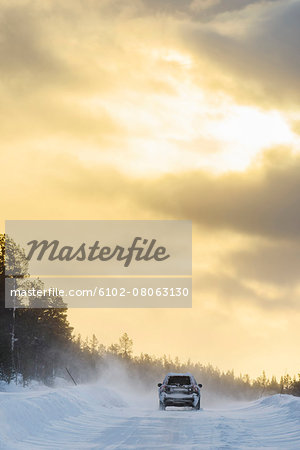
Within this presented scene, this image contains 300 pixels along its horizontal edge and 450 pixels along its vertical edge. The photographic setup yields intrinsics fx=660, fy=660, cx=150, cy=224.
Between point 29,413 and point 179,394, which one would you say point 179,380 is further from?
point 29,413

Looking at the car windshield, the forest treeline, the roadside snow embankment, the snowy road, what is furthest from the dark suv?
the forest treeline

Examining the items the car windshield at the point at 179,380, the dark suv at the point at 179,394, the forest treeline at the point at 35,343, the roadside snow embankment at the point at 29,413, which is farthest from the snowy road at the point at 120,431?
the forest treeline at the point at 35,343

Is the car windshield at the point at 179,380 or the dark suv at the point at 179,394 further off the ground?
the car windshield at the point at 179,380

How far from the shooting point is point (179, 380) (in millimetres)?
28609

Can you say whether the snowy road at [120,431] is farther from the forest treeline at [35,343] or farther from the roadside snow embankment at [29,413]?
the forest treeline at [35,343]

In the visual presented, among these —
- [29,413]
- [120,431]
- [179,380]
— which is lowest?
[120,431]

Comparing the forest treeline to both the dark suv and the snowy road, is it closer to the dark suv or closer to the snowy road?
the dark suv

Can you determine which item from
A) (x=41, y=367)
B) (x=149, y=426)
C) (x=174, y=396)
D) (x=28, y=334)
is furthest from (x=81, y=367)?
(x=149, y=426)

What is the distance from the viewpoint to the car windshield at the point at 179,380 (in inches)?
1116

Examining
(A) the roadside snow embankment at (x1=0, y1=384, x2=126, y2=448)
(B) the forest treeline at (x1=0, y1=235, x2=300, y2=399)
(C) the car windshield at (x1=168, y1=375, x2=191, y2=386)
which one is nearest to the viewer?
(A) the roadside snow embankment at (x1=0, y1=384, x2=126, y2=448)

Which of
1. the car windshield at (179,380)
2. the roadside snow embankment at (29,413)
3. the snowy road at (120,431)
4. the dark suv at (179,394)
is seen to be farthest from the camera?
the car windshield at (179,380)

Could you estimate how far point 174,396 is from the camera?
28.0m

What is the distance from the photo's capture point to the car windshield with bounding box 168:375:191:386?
2834 cm

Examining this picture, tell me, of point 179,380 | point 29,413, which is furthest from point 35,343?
point 29,413
